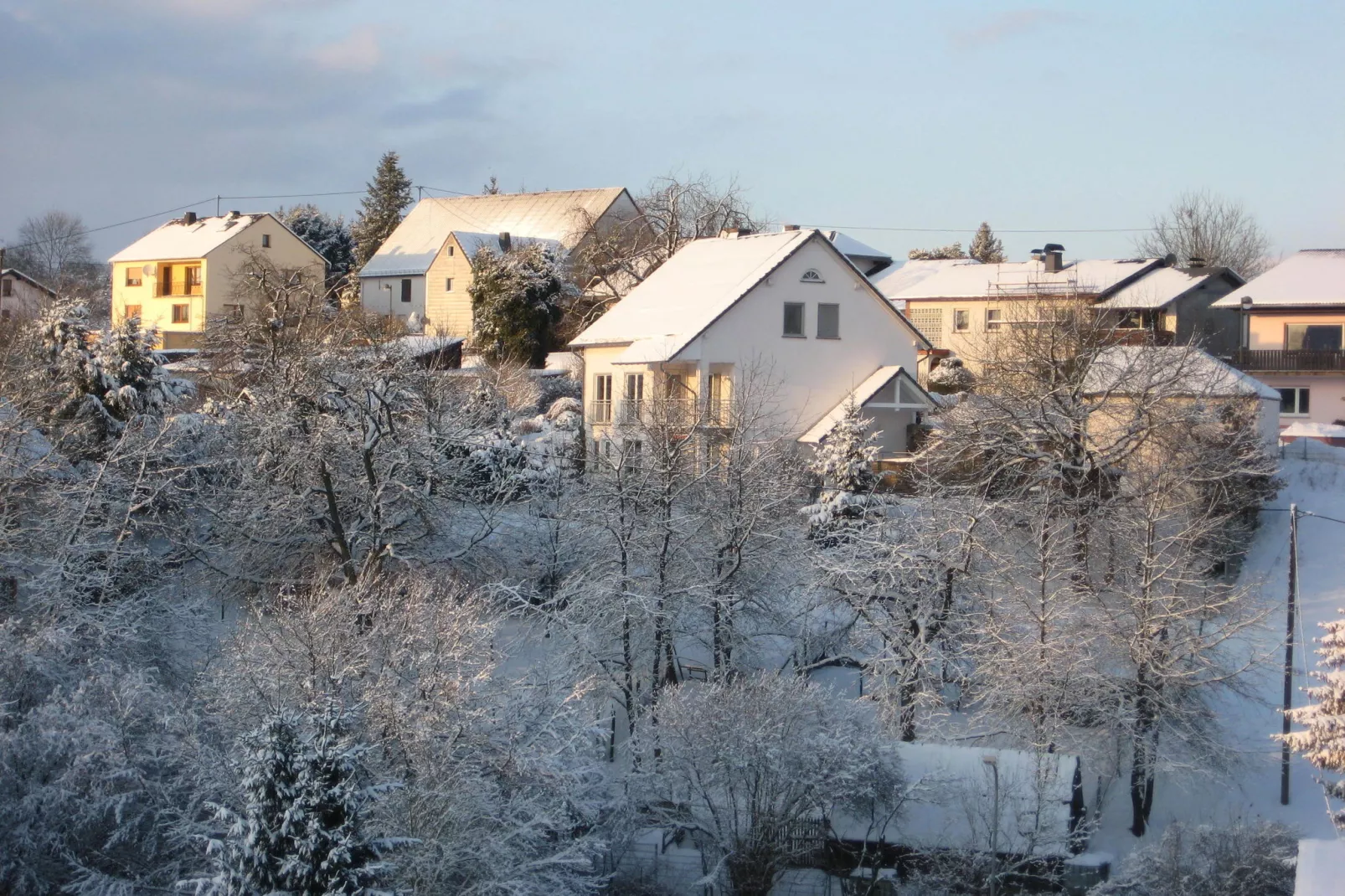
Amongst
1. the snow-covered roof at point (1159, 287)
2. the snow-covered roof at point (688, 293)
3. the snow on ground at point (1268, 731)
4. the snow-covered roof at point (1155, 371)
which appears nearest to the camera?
the snow on ground at point (1268, 731)

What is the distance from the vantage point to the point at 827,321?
126ft

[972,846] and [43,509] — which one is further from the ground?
[43,509]

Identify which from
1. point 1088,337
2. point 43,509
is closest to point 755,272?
point 1088,337

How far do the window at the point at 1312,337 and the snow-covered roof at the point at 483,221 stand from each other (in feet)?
92.4

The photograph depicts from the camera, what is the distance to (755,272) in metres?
37.7

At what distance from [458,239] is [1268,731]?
127ft

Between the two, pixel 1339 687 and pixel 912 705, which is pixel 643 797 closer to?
pixel 912 705

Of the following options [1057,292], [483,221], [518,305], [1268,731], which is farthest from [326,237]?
[1268,731]

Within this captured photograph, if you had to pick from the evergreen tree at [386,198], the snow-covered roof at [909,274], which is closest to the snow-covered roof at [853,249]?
the snow-covered roof at [909,274]

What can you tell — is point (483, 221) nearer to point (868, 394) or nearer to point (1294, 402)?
point (868, 394)

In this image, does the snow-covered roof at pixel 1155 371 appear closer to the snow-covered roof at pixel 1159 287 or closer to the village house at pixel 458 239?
the snow-covered roof at pixel 1159 287

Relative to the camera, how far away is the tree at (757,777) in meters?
19.7

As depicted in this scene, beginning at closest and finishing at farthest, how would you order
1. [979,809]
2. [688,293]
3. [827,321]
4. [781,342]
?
[979,809] < [781,342] < [827,321] < [688,293]

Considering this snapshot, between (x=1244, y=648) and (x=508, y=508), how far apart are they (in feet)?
50.7
